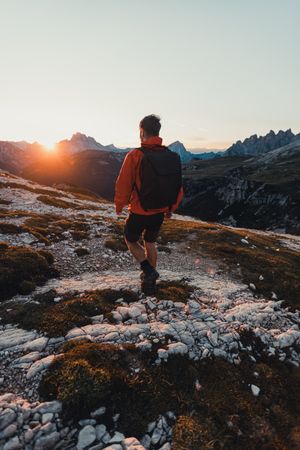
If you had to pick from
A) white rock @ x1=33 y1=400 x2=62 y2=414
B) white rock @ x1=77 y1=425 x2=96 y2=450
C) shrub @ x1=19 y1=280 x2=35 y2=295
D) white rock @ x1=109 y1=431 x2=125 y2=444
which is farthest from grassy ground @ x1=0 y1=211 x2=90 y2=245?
white rock @ x1=109 y1=431 x2=125 y2=444

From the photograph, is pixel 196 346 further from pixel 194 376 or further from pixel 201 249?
pixel 201 249

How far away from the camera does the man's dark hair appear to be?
9.14 meters

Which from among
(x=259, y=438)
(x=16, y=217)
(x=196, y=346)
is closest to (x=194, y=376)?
(x=196, y=346)

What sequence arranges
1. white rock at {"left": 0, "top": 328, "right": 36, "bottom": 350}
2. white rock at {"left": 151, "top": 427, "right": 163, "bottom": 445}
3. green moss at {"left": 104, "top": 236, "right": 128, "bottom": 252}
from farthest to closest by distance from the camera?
green moss at {"left": 104, "top": 236, "right": 128, "bottom": 252}, white rock at {"left": 0, "top": 328, "right": 36, "bottom": 350}, white rock at {"left": 151, "top": 427, "right": 163, "bottom": 445}

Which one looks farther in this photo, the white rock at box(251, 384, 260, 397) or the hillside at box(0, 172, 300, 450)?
the white rock at box(251, 384, 260, 397)

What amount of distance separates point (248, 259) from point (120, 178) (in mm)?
13766

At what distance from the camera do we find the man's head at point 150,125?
914 cm

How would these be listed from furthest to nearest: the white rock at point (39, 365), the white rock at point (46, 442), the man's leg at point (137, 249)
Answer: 1. the man's leg at point (137, 249)
2. the white rock at point (39, 365)
3. the white rock at point (46, 442)

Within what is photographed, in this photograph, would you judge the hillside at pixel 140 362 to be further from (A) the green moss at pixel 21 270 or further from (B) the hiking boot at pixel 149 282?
(B) the hiking boot at pixel 149 282

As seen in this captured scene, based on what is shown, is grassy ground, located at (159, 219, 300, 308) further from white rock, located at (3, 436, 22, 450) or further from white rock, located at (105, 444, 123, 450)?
white rock, located at (3, 436, 22, 450)

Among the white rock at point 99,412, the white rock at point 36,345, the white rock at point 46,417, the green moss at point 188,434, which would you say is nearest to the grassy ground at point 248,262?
the green moss at point 188,434

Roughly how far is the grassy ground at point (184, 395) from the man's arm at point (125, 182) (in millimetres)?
4108

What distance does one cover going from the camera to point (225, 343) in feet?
28.8

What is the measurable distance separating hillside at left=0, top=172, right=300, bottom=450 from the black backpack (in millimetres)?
3617
